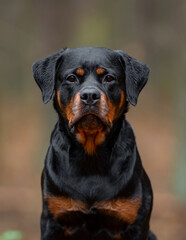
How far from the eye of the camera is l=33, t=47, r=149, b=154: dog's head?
4047 millimetres

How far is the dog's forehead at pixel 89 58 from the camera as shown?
13.9ft

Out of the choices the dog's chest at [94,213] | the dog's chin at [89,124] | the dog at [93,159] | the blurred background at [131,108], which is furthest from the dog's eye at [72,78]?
the blurred background at [131,108]

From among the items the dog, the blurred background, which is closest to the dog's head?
the dog

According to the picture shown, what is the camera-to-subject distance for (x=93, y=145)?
4.36 m

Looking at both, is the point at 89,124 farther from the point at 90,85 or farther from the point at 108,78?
the point at 108,78

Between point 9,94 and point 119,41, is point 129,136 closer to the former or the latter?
point 119,41

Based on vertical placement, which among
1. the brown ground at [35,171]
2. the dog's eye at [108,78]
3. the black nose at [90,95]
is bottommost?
the brown ground at [35,171]

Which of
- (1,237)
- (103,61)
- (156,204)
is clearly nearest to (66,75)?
(103,61)

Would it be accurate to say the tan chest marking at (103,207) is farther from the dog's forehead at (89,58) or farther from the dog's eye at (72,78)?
the dog's forehead at (89,58)

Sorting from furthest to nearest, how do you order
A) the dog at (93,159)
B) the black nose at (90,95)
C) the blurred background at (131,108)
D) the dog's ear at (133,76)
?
the blurred background at (131,108) < the dog's ear at (133,76) < the dog at (93,159) < the black nose at (90,95)

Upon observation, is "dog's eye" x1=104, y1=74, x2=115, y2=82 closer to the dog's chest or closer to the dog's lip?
the dog's lip

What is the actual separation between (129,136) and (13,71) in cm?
368

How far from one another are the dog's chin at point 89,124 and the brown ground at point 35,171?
336 cm

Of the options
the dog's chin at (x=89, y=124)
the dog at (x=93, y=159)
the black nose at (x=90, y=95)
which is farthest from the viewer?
the dog at (x=93, y=159)
